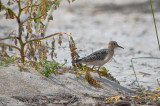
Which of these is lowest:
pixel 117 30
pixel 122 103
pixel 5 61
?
pixel 122 103

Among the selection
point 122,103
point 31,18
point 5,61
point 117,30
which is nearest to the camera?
point 122,103

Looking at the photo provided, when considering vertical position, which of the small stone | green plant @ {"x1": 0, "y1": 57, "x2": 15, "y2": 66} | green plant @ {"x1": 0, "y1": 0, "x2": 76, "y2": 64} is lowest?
the small stone

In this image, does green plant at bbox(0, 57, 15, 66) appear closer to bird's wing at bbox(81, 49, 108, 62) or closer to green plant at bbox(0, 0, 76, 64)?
green plant at bbox(0, 0, 76, 64)

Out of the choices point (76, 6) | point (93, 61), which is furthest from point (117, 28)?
point (93, 61)

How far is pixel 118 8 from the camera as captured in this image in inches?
532

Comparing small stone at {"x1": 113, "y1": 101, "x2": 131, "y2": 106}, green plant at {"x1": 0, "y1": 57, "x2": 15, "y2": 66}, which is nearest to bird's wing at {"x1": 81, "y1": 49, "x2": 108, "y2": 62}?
green plant at {"x1": 0, "y1": 57, "x2": 15, "y2": 66}

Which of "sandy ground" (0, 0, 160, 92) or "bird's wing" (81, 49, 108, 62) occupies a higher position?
"sandy ground" (0, 0, 160, 92)

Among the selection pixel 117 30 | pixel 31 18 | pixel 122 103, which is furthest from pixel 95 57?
pixel 117 30

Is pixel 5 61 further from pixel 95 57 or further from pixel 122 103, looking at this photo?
pixel 122 103

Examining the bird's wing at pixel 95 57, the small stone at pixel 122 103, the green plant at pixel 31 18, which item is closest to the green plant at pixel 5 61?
the green plant at pixel 31 18

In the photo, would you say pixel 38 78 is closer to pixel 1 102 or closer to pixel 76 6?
pixel 1 102

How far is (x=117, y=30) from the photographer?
11016mm

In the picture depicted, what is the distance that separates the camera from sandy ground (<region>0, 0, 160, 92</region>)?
6.78m

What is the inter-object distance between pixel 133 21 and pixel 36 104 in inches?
322
